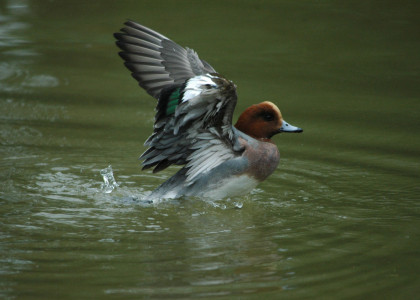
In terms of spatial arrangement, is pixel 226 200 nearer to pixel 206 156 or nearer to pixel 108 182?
pixel 206 156

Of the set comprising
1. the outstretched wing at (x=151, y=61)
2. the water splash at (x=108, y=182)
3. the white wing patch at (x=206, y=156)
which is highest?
the outstretched wing at (x=151, y=61)

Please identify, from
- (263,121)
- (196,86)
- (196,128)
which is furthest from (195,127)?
(263,121)

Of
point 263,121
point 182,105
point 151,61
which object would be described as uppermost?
point 151,61

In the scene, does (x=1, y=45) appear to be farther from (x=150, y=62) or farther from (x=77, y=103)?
(x=150, y=62)

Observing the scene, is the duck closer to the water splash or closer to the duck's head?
the duck's head

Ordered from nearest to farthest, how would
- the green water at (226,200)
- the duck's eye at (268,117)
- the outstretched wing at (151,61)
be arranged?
the green water at (226,200), the duck's eye at (268,117), the outstretched wing at (151,61)

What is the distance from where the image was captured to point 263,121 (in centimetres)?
742

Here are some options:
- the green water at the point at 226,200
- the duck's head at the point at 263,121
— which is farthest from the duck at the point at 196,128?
the green water at the point at 226,200

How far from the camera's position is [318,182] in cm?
757

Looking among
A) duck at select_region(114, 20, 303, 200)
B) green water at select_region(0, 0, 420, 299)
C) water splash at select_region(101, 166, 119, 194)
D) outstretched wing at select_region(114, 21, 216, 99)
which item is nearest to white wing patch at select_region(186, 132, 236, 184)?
duck at select_region(114, 20, 303, 200)

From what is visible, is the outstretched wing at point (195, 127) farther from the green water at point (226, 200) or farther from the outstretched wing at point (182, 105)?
the green water at point (226, 200)

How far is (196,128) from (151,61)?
4.19 feet

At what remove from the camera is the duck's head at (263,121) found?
738cm

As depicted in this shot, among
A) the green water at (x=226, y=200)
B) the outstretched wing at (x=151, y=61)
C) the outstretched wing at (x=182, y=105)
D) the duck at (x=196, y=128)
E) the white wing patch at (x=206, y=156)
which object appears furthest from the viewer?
the outstretched wing at (x=151, y=61)
